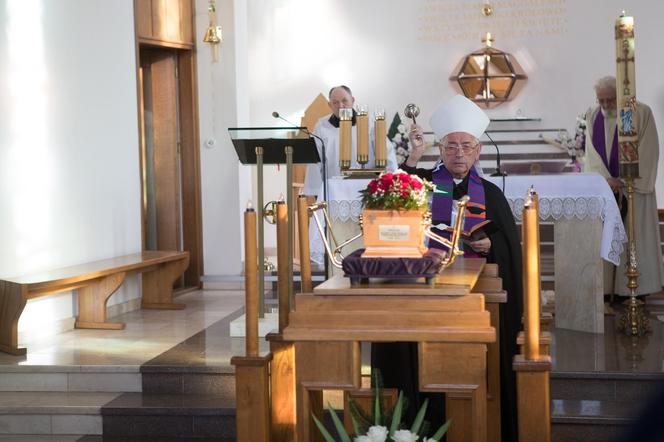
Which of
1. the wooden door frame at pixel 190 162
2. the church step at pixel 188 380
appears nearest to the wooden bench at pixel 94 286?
the church step at pixel 188 380

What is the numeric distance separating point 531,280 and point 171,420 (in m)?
2.91

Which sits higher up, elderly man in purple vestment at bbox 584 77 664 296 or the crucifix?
the crucifix

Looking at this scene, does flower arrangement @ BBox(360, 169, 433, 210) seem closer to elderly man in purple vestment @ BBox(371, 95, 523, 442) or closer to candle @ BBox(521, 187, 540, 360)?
candle @ BBox(521, 187, 540, 360)

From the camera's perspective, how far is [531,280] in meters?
2.65

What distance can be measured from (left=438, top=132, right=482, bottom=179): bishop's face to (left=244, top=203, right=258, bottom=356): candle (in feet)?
3.99

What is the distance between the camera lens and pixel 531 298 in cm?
263

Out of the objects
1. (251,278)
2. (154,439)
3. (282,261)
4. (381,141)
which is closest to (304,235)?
(282,261)

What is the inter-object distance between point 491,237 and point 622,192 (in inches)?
155

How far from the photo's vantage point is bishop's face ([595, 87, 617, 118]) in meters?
7.41

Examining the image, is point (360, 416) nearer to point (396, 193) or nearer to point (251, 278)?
point (251, 278)

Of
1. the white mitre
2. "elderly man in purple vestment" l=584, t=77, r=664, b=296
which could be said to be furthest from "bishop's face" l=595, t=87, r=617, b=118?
the white mitre

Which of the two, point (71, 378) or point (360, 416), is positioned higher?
point (360, 416)

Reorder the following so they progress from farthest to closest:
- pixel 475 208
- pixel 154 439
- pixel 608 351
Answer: pixel 608 351
pixel 154 439
pixel 475 208

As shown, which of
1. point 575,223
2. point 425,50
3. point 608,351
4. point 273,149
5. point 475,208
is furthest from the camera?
point 425,50
